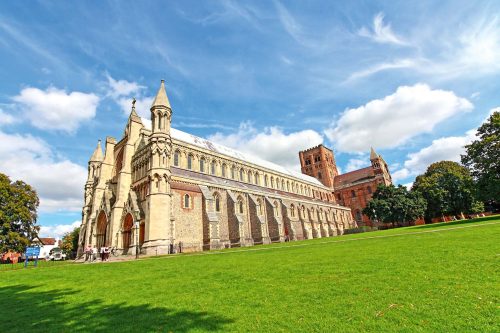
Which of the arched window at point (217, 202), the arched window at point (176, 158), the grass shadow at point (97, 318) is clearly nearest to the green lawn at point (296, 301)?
the grass shadow at point (97, 318)

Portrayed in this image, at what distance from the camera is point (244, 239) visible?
31.8m

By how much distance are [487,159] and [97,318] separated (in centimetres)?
3725

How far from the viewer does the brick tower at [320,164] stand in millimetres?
76625

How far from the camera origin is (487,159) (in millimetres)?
28922

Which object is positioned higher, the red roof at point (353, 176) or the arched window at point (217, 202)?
the red roof at point (353, 176)

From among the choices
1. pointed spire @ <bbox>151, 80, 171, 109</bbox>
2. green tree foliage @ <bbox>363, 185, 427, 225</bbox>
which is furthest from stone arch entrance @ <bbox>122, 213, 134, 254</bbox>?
green tree foliage @ <bbox>363, 185, 427, 225</bbox>

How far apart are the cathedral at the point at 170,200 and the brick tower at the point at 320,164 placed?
1287 inches

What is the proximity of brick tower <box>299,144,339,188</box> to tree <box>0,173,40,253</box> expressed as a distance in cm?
6405

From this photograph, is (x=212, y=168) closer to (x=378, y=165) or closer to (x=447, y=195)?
(x=447, y=195)

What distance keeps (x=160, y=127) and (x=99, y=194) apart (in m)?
12.9

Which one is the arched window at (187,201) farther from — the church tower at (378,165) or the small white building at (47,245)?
the small white building at (47,245)

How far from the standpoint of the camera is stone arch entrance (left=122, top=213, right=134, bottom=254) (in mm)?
30047

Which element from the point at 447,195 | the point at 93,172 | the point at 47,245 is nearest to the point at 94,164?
the point at 93,172

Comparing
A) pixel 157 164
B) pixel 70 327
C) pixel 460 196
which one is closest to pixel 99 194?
pixel 157 164
